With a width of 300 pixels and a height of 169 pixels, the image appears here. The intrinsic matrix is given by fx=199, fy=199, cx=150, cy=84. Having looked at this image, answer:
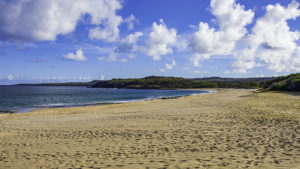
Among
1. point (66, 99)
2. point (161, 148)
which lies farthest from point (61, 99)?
point (161, 148)

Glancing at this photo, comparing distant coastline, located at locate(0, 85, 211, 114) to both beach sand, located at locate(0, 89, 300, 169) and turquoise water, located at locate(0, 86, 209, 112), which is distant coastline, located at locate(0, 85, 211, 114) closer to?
turquoise water, located at locate(0, 86, 209, 112)

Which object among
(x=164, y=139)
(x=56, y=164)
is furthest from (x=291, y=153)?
(x=56, y=164)

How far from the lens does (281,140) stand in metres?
8.36

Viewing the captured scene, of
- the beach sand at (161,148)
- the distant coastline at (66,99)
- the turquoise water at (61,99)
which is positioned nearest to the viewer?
the beach sand at (161,148)

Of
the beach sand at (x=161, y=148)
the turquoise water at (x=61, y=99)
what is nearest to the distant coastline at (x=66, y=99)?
the turquoise water at (x=61, y=99)

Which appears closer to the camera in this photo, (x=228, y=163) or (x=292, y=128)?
(x=228, y=163)

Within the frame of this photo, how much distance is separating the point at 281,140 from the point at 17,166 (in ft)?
34.0

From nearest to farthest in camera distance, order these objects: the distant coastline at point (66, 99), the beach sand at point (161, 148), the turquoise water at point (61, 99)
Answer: the beach sand at point (161, 148) < the distant coastline at point (66, 99) < the turquoise water at point (61, 99)

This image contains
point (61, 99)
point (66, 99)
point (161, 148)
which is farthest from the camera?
point (61, 99)

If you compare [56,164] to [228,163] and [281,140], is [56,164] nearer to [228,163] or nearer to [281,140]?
[228,163]

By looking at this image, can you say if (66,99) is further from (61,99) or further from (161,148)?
(161,148)

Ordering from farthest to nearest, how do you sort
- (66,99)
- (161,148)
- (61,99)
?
(61,99) < (66,99) < (161,148)

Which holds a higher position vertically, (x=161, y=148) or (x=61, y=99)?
(x=161, y=148)

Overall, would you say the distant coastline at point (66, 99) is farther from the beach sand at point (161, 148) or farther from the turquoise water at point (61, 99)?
the beach sand at point (161, 148)
